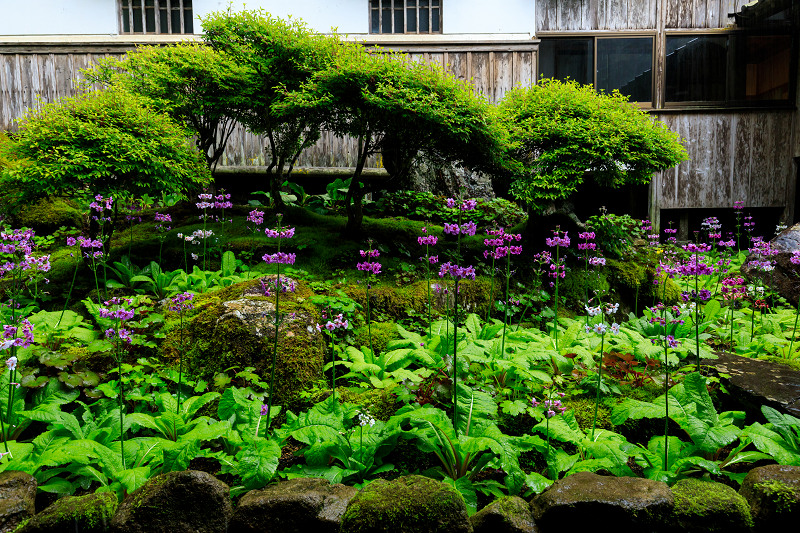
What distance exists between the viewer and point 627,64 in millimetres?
10617

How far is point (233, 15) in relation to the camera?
6.80m

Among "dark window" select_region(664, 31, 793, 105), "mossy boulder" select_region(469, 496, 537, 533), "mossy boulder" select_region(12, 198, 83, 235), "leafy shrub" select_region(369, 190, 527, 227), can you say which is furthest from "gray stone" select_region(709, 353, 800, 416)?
"dark window" select_region(664, 31, 793, 105)

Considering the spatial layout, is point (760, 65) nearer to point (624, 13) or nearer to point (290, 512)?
point (624, 13)

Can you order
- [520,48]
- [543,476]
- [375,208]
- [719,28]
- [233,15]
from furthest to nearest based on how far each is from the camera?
1. [719,28]
2. [520,48]
3. [375,208]
4. [233,15]
5. [543,476]

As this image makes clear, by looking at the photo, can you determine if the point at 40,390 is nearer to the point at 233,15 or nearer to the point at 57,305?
the point at 57,305

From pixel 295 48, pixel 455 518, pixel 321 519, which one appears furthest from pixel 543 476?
pixel 295 48

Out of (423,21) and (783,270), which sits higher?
(423,21)

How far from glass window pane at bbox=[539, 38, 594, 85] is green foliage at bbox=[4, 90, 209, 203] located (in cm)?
791

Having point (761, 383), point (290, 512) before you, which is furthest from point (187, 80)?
point (761, 383)

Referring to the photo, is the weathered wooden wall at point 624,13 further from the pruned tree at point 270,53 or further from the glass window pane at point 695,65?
the pruned tree at point 270,53

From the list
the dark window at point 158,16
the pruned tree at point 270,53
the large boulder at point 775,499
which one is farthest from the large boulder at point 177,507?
the dark window at point 158,16

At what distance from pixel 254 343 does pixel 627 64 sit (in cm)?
1024

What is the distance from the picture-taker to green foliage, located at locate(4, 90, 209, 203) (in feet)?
16.0

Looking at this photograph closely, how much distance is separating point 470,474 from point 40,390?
2768 mm
